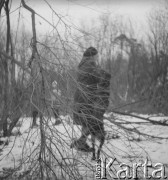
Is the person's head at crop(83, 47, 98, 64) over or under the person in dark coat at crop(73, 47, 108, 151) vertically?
over

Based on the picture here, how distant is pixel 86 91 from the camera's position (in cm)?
307

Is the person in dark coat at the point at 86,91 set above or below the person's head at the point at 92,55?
below

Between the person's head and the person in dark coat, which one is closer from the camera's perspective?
the person in dark coat

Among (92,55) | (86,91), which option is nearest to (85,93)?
(86,91)

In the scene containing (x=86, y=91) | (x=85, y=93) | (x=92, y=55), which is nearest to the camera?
(x=85, y=93)

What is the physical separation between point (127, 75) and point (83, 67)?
18.1m

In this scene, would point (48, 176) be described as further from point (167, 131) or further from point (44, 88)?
point (167, 131)

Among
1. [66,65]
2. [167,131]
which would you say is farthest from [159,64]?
[66,65]

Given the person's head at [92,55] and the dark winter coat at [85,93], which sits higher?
the person's head at [92,55]

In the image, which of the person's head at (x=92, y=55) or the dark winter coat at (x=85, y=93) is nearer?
the dark winter coat at (x=85, y=93)

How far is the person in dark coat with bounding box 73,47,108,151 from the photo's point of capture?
9.27 ft

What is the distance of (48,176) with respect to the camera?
2.47 metres

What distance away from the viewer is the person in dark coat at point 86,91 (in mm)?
2826

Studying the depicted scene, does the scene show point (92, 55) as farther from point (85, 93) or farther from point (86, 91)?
point (85, 93)
